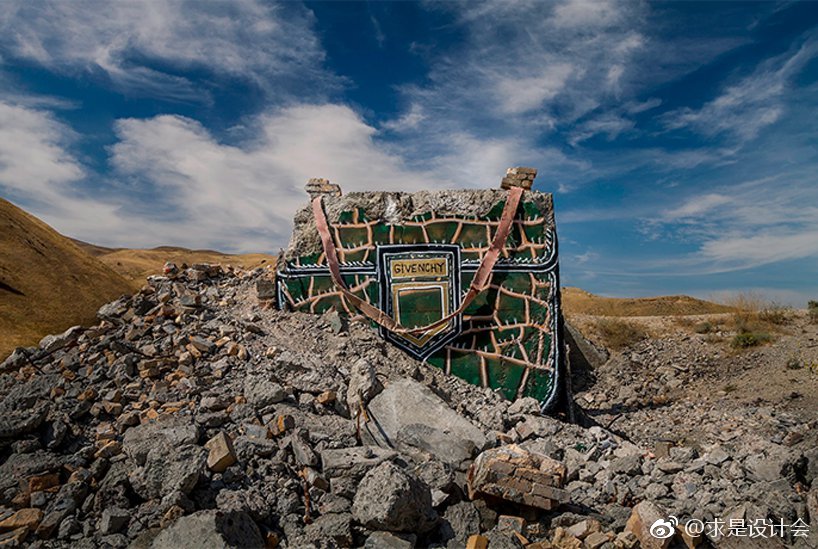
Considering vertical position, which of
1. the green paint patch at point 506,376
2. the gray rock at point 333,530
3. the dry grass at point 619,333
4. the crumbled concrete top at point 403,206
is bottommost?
the gray rock at point 333,530

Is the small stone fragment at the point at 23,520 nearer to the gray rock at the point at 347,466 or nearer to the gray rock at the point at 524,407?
the gray rock at the point at 347,466

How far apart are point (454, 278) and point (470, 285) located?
0.24m

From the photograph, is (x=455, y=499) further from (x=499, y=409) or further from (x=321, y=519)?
(x=499, y=409)

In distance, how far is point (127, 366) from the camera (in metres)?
5.18

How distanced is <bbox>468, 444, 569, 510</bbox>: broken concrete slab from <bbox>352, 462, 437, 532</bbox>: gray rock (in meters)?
0.49

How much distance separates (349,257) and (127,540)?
4.24 m

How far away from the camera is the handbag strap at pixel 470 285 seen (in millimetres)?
Result: 6477

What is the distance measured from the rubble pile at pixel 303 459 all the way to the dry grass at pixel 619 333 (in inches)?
333

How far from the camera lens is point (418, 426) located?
471cm

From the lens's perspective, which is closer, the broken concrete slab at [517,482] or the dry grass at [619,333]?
the broken concrete slab at [517,482]

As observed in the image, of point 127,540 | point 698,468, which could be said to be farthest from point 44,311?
point 698,468

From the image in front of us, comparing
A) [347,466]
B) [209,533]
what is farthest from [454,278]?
[209,533]

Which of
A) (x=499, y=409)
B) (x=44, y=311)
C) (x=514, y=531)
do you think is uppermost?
(x=44, y=311)

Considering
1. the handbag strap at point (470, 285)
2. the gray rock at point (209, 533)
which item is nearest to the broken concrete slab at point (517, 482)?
the gray rock at point (209, 533)
